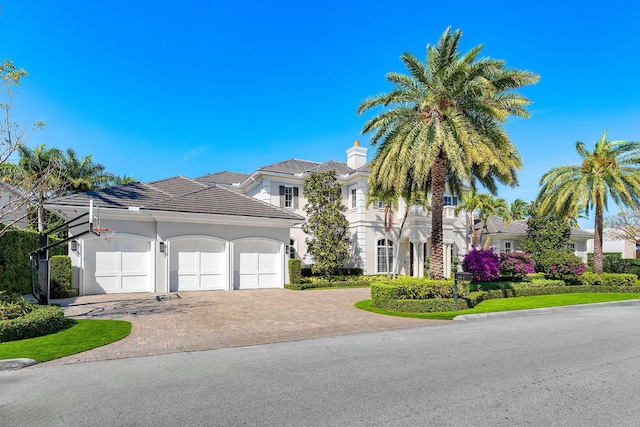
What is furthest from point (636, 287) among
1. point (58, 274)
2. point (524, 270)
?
point (58, 274)

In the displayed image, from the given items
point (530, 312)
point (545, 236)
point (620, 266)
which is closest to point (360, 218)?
point (545, 236)

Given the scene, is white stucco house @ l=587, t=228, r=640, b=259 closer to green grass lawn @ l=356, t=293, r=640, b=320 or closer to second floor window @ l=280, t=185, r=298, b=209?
green grass lawn @ l=356, t=293, r=640, b=320

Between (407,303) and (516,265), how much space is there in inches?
480

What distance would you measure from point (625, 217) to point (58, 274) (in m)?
48.5

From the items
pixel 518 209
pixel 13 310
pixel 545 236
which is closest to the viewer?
pixel 13 310

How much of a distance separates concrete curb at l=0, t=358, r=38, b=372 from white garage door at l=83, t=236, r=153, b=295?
11776mm

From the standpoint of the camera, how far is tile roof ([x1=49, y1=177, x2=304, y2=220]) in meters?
18.3

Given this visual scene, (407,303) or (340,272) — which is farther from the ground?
(340,272)

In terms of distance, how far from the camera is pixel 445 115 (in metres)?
15.2

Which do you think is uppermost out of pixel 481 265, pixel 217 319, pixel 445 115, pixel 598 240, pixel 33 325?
pixel 445 115

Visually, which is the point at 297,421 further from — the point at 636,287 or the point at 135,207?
the point at 636,287

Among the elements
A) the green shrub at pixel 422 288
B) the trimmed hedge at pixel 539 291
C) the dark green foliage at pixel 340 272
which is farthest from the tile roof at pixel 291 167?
the trimmed hedge at pixel 539 291

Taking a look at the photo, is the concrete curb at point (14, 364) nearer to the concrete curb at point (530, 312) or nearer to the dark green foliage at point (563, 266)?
the concrete curb at point (530, 312)

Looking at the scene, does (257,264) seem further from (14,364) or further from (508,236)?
(508,236)
